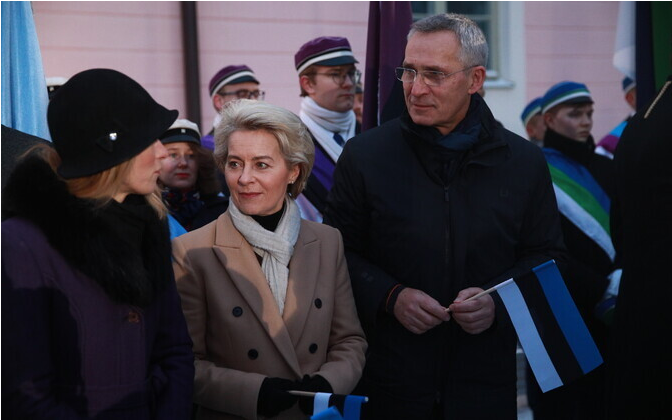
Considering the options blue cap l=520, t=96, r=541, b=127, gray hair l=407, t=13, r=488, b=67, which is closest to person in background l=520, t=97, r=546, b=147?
blue cap l=520, t=96, r=541, b=127

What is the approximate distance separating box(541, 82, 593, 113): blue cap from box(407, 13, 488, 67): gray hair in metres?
2.20

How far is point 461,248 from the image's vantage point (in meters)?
2.97

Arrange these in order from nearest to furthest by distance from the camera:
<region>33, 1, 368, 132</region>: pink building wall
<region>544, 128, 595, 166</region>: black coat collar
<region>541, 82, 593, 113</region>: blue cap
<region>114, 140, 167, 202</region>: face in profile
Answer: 1. <region>114, 140, 167, 202</region>: face in profile
2. <region>544, 128, 595, 166</region>: black coat collar
3. <region>541, 82, 593, 113</region>: blue cap
4. <region>33, 1, 368, 132</region>: pink building wall

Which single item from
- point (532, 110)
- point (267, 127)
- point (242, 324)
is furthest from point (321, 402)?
point (532, 110)

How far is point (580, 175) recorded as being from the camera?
4.63 metres

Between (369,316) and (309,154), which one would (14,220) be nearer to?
(309,154)

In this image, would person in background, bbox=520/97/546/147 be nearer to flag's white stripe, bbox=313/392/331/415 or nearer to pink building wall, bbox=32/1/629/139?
pink building wall, bbox=32/1/629/139

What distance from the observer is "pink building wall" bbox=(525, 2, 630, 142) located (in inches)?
343

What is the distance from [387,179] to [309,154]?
1.02ft

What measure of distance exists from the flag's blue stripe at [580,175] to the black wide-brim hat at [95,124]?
9.86 ft

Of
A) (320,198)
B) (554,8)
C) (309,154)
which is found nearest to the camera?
(309,154)

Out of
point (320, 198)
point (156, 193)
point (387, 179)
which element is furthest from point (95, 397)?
point (320, 198)

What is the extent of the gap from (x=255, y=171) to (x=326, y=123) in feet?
5.95

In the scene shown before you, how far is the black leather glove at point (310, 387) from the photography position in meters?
2.57
